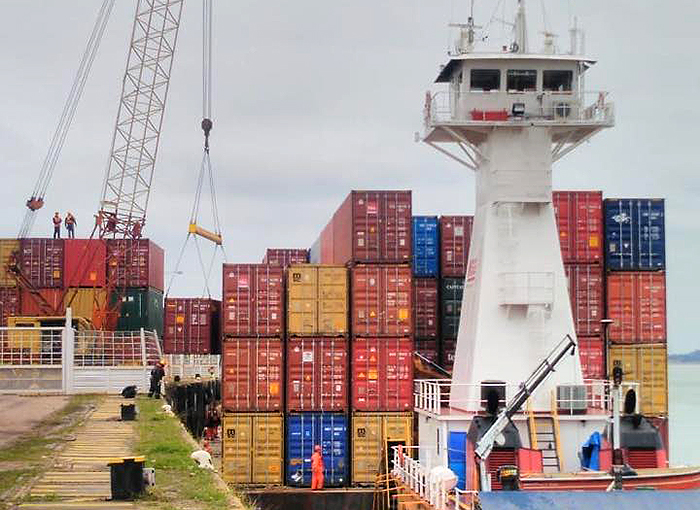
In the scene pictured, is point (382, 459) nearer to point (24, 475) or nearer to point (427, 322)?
point (427, 322)

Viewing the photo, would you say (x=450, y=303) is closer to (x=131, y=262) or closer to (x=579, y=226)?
(x=579, y=226)

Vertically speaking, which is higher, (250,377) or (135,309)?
(135,309)

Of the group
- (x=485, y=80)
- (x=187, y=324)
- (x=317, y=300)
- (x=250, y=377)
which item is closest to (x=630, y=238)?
(x=485, y=80)

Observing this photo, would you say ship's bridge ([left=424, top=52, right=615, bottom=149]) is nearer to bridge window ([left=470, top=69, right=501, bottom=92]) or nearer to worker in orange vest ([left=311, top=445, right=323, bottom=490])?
bridge window ([left=470, top=69, right=501, bottom=92])

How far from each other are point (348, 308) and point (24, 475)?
22.1m

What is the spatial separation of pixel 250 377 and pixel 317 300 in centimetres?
353

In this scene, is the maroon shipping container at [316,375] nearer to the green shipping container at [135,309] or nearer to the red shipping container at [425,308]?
Answer: the red shipping container at [425,308]

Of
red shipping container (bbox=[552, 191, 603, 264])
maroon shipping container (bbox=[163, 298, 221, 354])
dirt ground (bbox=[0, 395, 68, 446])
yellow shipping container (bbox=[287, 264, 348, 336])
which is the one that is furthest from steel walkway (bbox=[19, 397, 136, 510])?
maroon shipping container (bbox=[163, 298, 221, 354])

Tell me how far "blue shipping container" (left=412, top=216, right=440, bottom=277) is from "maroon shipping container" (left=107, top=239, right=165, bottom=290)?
26.8m

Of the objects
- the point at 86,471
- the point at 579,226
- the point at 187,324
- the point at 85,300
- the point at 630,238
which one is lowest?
the point at 86,471

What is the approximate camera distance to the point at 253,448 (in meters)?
37.9

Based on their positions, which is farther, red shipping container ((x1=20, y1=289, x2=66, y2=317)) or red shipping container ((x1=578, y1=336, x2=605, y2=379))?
red shipping container ((x1=20, y1=289, x2=66, y2=317))

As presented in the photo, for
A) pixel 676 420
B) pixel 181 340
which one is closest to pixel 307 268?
pixel 181 340

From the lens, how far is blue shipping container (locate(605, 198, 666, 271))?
4244 centimetres
